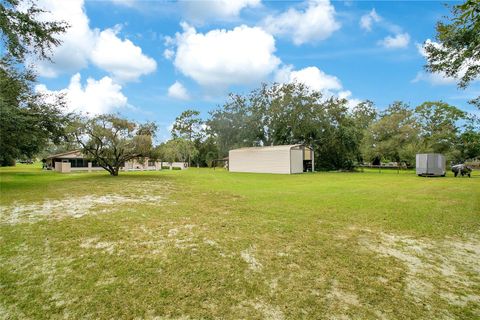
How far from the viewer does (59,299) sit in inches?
103

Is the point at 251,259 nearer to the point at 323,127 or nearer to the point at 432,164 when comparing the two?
the point at 432,164

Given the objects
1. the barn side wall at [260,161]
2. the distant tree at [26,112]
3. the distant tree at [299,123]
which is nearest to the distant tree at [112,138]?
the distant tree at [26,112]

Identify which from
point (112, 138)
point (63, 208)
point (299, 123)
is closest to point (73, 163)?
point (112, 138)

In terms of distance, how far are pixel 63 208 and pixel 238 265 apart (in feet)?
19.6

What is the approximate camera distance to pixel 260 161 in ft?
85.8

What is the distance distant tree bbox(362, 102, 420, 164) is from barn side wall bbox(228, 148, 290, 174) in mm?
15689

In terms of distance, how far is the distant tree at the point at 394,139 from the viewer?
29888mm

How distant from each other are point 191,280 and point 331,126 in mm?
30211

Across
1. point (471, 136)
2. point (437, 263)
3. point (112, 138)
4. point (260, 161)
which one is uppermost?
point (112, 138)

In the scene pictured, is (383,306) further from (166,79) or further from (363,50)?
(166,79)

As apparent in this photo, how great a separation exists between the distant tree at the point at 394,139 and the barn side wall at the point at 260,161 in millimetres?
15689

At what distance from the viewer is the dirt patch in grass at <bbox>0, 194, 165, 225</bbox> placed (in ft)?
19.4

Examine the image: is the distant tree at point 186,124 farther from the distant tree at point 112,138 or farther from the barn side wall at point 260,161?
the distant tree at point 112,138

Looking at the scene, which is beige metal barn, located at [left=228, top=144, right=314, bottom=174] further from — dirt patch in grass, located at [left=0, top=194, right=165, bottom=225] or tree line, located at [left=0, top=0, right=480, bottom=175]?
dirt patch in grass, located at [left=0, top=194, right=165, bottom=225]
